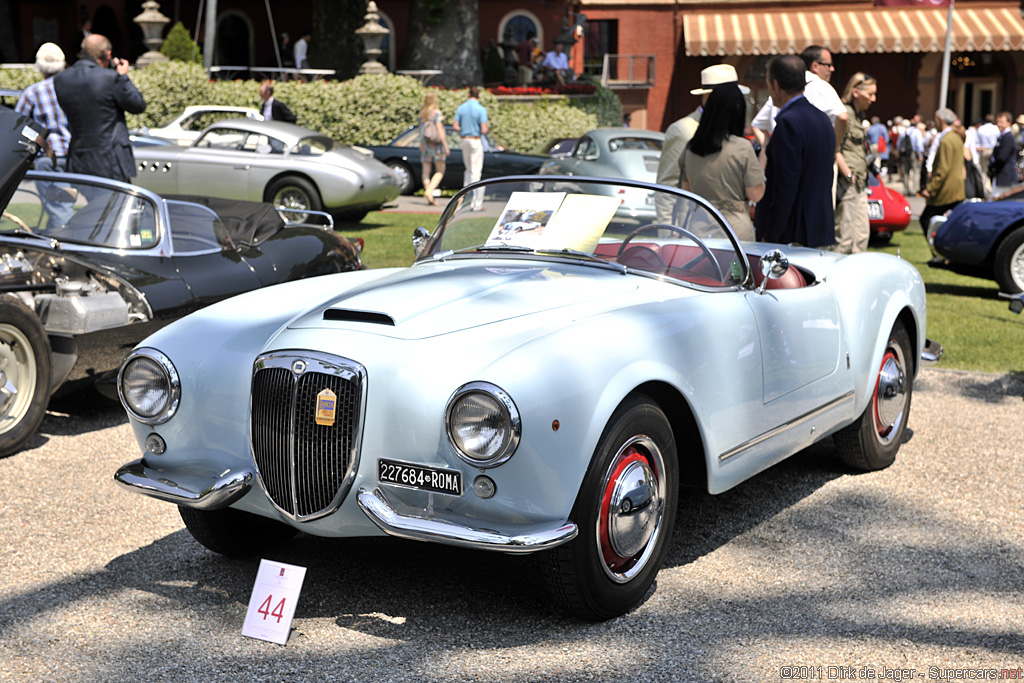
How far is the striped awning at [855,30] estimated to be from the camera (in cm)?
3556

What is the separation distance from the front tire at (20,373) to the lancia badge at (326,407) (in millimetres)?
2719

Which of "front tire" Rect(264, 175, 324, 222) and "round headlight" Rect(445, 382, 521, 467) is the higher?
"front tire" Rect(264, 175, 324, 222)

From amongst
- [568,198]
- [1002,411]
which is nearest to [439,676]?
[568,198]

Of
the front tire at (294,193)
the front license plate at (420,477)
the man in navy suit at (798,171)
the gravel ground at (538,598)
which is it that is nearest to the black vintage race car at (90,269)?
the gravel ground at (538,598)

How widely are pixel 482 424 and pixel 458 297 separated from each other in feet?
2.56

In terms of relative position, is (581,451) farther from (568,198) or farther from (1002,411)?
(1002,411)

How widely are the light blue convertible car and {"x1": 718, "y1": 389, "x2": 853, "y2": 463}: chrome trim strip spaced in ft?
0.03

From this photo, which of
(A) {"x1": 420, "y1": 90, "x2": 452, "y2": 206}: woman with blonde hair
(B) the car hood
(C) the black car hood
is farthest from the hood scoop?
(A) {"x1": 420, "y1": 90, "x2": 452, "y2": 206}: woman with blonde hair

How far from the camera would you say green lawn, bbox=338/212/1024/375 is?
7959 mm

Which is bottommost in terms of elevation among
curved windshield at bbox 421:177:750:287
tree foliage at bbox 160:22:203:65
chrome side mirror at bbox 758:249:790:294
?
chrome side mirror at bbox 758:249:790:294

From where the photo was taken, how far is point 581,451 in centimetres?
334

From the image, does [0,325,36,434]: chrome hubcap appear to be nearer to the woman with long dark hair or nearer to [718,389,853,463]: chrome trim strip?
[718,389,853,463]: chrome trim strip

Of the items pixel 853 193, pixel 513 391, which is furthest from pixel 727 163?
pixel 513 391

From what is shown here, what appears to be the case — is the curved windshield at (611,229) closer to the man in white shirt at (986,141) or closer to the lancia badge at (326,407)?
the lancia badge at (326,407)
